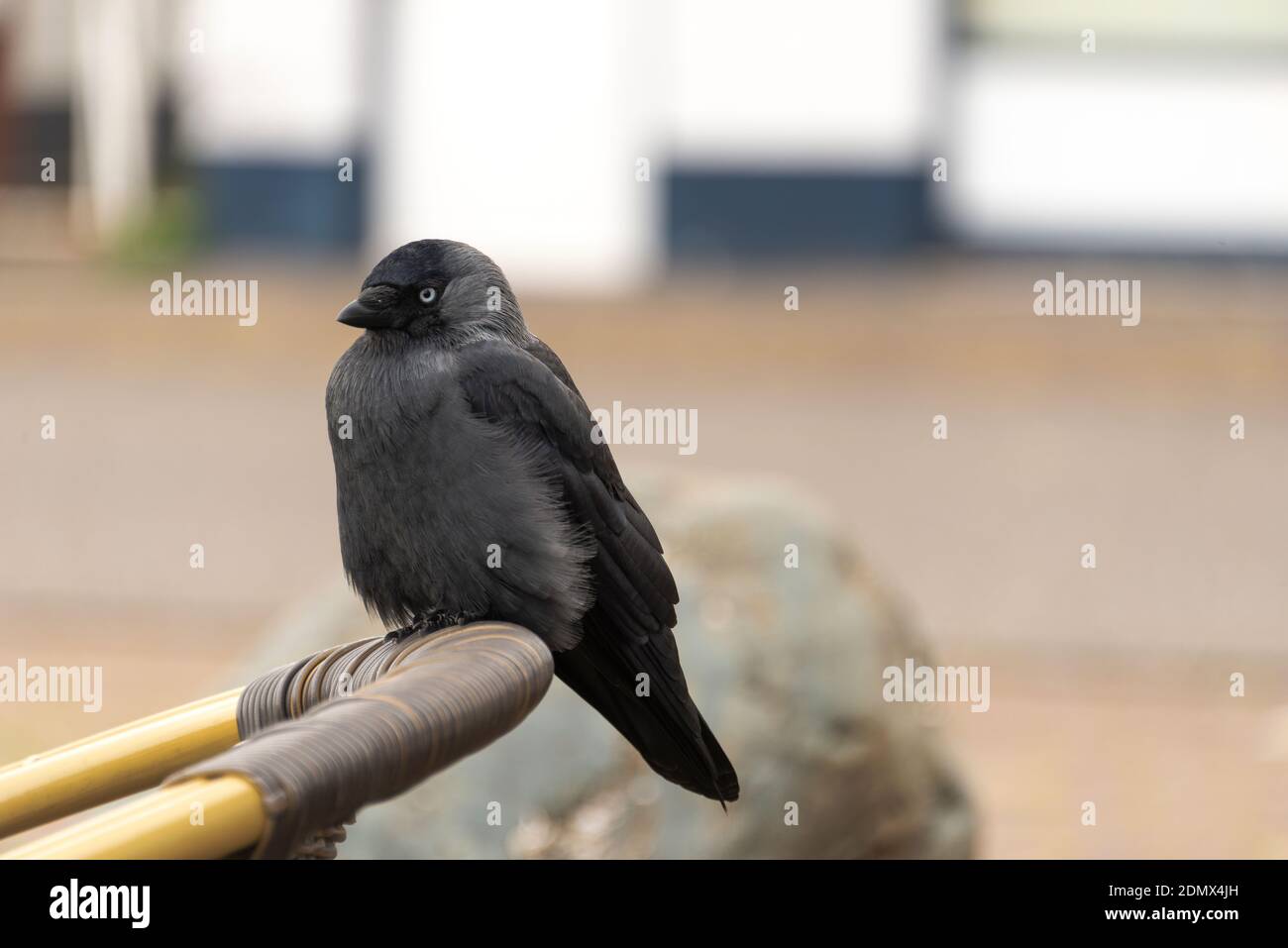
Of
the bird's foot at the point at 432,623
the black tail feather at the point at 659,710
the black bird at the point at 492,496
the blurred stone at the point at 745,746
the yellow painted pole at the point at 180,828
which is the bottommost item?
the blurred stone at the point at 745,746

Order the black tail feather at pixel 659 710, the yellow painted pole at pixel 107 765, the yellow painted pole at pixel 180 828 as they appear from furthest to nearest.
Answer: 1. the black tail feather at pixel 659 710
2. the yellow painted pole at pixel 107 765
3. the yellow painted pole at pixel 180 828

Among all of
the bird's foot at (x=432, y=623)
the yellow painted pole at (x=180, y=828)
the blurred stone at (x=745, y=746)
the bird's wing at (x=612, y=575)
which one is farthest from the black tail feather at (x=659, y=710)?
the blurred stone at (x=745, y=746)

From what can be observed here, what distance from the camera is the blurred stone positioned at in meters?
3.98

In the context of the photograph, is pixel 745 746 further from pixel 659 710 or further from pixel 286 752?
pixel 286 752

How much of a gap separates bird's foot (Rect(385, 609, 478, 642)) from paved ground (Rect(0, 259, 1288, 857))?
4538 millimetres

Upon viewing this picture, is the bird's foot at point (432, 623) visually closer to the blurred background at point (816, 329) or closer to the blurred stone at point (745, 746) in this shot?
the blurred stone at point (745, 746)

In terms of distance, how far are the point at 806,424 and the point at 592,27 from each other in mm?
3027

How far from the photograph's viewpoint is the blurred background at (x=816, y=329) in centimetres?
726

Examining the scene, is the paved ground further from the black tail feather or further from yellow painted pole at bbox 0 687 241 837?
yellow painted pole at bbox 0 687 241 837

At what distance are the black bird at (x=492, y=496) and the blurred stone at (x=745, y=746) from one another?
5.91ft

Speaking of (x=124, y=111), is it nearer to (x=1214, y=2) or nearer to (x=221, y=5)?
(x=221, y=5)

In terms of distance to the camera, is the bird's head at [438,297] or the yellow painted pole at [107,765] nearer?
the yellow painted pole at [107,765]

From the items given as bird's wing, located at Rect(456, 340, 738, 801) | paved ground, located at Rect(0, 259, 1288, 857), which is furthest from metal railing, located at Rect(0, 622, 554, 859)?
paved ground, located at Rect(0, 259, 1288, 857)
